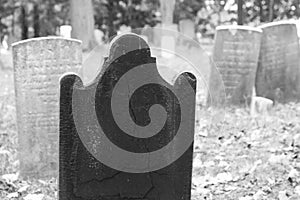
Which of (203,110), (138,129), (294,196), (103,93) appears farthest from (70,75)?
(203,110)

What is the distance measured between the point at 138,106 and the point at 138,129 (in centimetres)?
13

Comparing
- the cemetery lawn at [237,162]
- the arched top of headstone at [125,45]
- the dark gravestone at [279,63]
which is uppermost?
the arched top of headstone at [125,45]

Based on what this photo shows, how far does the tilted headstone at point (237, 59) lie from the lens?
862cm

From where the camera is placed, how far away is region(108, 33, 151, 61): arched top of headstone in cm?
344

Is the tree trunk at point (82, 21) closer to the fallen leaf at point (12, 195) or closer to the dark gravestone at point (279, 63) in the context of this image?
the dark gravestone at point (279, 63)

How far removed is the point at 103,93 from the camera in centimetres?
345

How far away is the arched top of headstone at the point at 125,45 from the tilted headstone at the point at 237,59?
199 inches

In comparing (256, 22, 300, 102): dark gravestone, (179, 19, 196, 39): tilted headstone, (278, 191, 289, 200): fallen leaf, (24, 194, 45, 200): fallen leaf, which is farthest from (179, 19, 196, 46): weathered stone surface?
(278, 191, 289, 200): fallen leaf

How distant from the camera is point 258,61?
367 inches

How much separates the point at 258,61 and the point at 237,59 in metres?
0.68

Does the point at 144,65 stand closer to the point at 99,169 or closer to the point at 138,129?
the point at 138,129

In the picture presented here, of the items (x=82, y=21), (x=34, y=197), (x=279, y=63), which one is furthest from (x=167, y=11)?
(x=34, y=197)

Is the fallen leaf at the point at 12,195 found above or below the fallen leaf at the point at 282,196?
below

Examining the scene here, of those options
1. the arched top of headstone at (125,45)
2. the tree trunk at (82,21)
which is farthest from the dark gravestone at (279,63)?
the tree trunk at (82,21)
